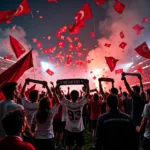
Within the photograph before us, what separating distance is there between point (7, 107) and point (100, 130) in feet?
5.99

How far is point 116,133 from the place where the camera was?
355 cm

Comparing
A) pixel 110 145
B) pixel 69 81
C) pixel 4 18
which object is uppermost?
pixel 4 18

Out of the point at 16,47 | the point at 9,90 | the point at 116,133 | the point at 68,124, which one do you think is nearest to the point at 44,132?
the point at 68,124

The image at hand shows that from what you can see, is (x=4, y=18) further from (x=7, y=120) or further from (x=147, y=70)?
(x=147, y=70)

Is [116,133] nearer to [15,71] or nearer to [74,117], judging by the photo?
[74,117]

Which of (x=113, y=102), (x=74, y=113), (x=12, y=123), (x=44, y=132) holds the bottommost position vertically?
(x=44, y=132)

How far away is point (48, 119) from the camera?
4.79 metres

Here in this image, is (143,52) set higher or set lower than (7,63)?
lower

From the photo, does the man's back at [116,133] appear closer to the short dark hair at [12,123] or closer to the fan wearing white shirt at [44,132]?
the fan wearing white shirt at [44,132]

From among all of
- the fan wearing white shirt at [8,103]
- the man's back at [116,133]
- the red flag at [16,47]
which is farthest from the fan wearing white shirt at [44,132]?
the red flag at [16,47]

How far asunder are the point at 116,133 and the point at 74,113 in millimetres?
2301

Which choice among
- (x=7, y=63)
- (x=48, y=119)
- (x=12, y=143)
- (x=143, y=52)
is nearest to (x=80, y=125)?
(x=48, y=119)

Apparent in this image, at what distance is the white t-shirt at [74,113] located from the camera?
225 inches

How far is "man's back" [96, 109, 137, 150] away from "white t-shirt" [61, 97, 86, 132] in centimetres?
206
